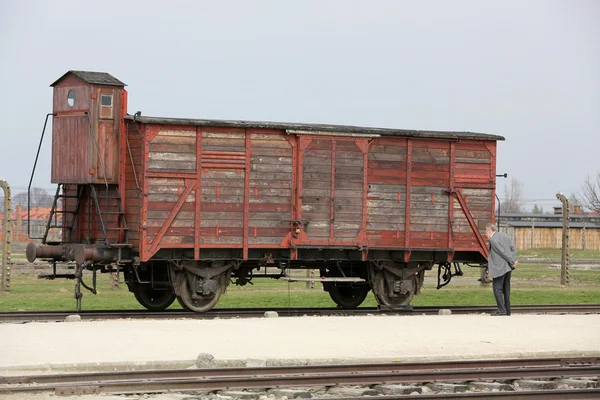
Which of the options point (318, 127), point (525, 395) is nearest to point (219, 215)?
point (318, 127)

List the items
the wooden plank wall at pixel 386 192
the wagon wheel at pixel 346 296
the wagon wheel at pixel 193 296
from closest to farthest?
1. the wagon wheel at pixel 193 296
2. the wooden plank wall at pixel 386 192
3. the wagon wheel at pixel 346 296

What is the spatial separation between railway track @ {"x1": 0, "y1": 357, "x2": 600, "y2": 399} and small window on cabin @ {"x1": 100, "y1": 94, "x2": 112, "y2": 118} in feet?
28.3

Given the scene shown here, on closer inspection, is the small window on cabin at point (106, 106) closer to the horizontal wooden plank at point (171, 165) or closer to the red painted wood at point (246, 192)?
the horizontal wooden plank at point (171, 165)

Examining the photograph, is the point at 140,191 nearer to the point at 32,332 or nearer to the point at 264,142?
the point at 264,142

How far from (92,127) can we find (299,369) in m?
8.73

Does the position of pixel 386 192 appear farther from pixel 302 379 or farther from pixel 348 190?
pixel 302 379

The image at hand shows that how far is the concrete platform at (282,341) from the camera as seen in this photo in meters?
12.3

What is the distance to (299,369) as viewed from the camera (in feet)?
38.2

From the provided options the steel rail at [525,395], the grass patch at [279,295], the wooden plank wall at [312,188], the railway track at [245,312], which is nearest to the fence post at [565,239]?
the grass patch at [279,295]

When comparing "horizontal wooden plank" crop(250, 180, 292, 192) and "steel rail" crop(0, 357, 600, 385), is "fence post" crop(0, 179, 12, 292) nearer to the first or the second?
"horizontal wooden plank" crop(250, 180, 292, 192)

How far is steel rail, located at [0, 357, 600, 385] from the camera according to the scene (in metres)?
10.6

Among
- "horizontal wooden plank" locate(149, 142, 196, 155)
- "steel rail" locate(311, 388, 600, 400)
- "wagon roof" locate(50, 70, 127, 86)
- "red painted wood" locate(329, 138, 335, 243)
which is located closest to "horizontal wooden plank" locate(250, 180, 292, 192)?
"red painted wood" locate(329, 138, 335, 243)

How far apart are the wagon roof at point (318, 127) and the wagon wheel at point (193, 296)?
9.81 ft

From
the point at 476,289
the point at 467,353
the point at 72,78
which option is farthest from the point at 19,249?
the point at 467,353
